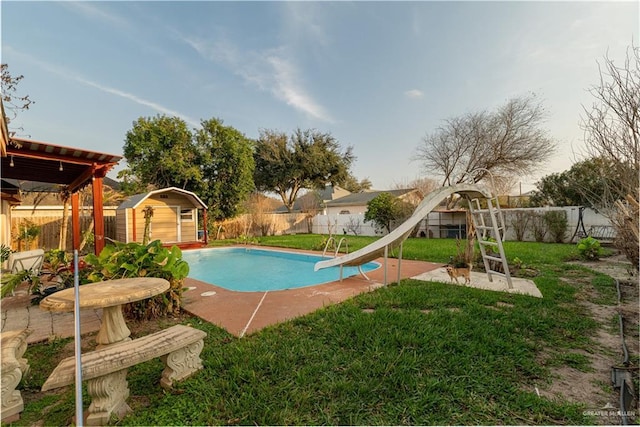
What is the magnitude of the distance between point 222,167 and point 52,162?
989cm

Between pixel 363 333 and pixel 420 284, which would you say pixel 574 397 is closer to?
pixel 363 333

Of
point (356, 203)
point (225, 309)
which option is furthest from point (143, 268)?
point (356, 203)

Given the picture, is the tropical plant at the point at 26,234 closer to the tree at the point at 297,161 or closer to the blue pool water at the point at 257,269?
the blue pool water at the point at 257,269

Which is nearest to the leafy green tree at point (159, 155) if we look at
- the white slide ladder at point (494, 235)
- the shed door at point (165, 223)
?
the shed door at point (165, 223)

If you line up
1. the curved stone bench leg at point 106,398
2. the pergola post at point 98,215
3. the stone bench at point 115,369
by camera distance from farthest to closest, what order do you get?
1. the pergola post at point 98,215
2. the curved stone bench leg at point 106,398
3. the stone bench at point 115,369

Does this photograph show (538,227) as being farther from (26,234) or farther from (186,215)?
(26,234)

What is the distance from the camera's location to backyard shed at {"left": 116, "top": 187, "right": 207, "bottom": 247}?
1195 cm

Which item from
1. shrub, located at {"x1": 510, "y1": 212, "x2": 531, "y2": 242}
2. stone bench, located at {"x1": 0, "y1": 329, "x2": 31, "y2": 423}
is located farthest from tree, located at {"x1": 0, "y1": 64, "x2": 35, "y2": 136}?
shrub, located at {"x1": 510, "y1": 212, "x2": 531, "y2": 242}

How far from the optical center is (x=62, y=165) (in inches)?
235

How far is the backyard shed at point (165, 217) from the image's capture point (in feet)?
39.2

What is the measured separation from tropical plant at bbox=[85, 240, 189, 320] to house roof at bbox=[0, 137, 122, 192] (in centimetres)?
274

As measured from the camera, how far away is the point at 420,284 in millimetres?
5121

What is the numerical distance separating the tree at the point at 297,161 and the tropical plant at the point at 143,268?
19.6 m

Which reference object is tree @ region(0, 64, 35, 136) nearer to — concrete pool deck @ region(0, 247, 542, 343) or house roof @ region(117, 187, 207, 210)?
house roof @ region(117, 187, 207, 210)
